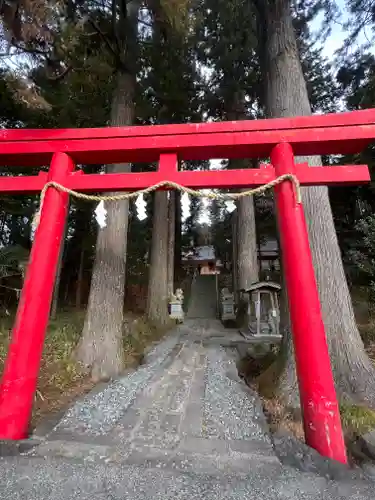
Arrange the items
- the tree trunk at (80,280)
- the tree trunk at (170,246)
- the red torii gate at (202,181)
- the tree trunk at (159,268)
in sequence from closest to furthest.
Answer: the red torii gate at (202,181) → the tree trunk at (159,268) → the tree trunk at (80,280) → the tree trunk at (170,246)

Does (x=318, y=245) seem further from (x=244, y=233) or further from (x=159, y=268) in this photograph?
(x=244, y=233)

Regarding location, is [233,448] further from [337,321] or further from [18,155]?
[18,155]

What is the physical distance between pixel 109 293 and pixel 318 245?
11.0 feet

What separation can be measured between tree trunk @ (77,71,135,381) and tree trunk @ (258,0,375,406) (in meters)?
2.63

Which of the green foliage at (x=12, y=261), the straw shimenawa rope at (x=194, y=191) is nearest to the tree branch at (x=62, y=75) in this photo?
the green foliage at (x=12, y=261)

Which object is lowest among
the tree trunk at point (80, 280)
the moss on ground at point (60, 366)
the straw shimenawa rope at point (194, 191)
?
the moss on ground at point (60, 366)

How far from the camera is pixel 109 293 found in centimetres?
455

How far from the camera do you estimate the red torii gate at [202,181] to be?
6.49 ft

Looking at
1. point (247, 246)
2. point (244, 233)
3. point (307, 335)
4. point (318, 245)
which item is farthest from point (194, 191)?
point (244, 233)

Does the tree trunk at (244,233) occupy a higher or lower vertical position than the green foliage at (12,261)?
higher

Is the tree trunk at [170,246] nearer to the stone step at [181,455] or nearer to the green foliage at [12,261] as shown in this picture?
the green foliage at [12,261]

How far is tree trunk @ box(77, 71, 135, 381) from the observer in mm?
4109

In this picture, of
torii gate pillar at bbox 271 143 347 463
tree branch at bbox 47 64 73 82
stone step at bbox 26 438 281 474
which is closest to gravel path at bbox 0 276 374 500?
stone step at bbox 26 438 281 474

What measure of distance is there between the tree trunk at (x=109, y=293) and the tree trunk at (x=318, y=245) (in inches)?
104
